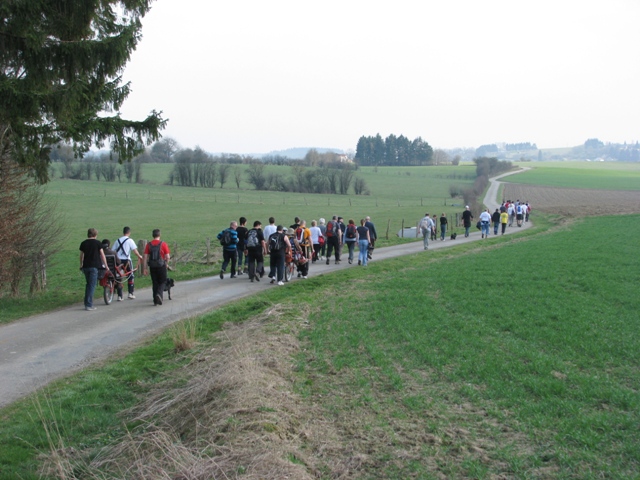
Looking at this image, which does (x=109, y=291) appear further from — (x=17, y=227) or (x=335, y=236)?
(x=335, y=236)

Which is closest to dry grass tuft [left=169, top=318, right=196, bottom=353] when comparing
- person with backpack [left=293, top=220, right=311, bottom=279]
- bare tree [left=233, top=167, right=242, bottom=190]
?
person with backpack [left=293, top=220, right=311, bottom=279]

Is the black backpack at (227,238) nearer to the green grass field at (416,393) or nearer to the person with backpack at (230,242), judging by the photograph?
the person with backpack at (230,242)

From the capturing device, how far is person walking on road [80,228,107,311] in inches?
502

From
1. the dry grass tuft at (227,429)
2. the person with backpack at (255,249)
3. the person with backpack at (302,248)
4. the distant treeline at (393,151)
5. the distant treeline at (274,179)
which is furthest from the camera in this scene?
the distant treeline at (393,151)

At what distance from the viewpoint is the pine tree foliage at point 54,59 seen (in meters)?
9.27

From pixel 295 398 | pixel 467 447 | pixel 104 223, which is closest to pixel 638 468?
pixel 467 447

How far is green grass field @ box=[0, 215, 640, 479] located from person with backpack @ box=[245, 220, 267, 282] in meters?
2.93

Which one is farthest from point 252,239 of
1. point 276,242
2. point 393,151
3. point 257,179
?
point 393,151

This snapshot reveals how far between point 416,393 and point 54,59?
7692 millimetres

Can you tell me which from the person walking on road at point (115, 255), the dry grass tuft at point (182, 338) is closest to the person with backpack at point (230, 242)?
the person walking on road at point (115, 255)

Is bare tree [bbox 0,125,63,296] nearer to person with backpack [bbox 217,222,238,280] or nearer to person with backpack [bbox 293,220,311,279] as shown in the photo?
person with backpack [bbox 217,222,238,280]

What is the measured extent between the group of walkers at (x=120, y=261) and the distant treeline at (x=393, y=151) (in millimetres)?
172792

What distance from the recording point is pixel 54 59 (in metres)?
9.77

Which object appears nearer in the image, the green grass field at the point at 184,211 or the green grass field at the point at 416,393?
the green grass field at the point at 416,393
